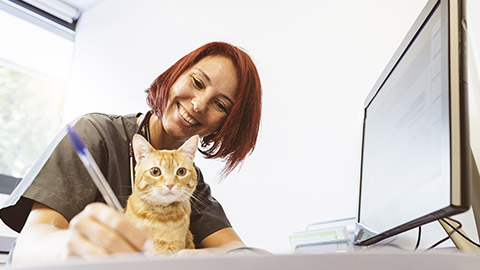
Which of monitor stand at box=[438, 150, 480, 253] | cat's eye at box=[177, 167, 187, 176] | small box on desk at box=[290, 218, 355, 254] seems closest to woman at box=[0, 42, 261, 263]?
cat's eye at box=[177, 167, 187, 176]

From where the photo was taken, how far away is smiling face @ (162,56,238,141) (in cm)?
120

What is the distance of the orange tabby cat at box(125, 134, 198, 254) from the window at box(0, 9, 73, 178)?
1458 mm

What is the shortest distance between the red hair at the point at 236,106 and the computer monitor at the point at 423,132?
497mm

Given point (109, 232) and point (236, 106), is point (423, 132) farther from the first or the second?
point (236, 106)

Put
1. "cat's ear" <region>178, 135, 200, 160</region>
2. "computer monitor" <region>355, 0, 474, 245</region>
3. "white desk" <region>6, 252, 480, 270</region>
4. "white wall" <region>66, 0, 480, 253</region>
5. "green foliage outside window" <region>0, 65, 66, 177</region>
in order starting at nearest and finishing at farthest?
"white desk" <region>6, 252, 480, 270</region>, "computer monitor" <region>355, 0, 474, 245</region>, "cat's ear" <region>178, 135, 200, 160</region>, "white wall" <region>66, 0, 480, 253</region>, "green foliage outside window" <region>0, 65, 66, 177</region>

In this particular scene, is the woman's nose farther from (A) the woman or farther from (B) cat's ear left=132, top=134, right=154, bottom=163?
(B) cat's ear left=132, top=134, right=154, bottom=163

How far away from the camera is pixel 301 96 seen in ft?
4.26

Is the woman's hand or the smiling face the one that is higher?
the smiling face

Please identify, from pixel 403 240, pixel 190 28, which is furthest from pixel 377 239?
pixel 190 28

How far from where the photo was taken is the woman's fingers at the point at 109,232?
0.33 m

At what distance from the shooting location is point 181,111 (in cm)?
120

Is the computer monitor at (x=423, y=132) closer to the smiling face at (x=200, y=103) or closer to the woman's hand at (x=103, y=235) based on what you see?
the woman's hand at (x=103, y=235)

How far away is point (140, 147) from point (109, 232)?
26.1 inches

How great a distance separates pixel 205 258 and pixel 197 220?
Result: 0.82m
